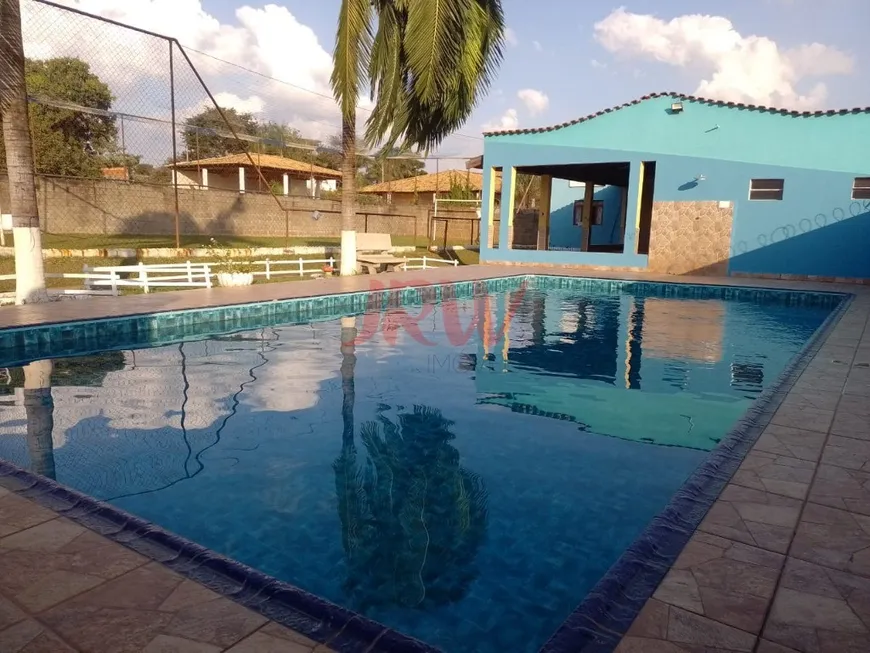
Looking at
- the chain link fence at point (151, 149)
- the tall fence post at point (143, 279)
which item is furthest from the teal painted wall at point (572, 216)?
the tall fence post at point (143, 279)

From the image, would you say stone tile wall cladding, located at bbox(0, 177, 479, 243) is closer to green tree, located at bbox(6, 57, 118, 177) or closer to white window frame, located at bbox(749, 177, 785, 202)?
green tree, located at bbox(6, 57, 118, 177)

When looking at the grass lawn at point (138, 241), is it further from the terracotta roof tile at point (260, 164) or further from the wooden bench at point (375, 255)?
the terracotta roof tile at point (260, 164)

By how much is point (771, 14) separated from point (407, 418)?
51.2ft

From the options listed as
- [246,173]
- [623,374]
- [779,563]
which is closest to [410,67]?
[623,374]

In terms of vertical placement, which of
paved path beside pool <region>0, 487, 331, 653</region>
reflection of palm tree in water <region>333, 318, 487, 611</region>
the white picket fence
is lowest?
reflection of palm tree in water <region>333, 318, 487, 611</region>

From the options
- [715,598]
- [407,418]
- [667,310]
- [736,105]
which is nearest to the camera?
[715,598]

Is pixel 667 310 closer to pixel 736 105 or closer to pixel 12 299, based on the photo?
pixel 736 105

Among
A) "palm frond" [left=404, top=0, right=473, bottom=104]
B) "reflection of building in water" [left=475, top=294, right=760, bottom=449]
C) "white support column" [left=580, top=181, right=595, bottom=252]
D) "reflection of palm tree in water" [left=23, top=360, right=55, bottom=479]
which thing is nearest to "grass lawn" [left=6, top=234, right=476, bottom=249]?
"palm frond" [left=404, top=0, right=473, bottom=104]

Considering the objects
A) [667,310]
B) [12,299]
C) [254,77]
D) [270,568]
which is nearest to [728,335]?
[667,310]

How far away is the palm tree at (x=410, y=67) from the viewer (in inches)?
519

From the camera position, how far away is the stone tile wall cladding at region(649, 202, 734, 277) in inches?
711

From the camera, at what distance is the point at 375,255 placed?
17.5 metres

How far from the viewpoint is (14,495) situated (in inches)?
136

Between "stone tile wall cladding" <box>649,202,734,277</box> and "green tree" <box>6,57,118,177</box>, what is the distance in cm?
2223
